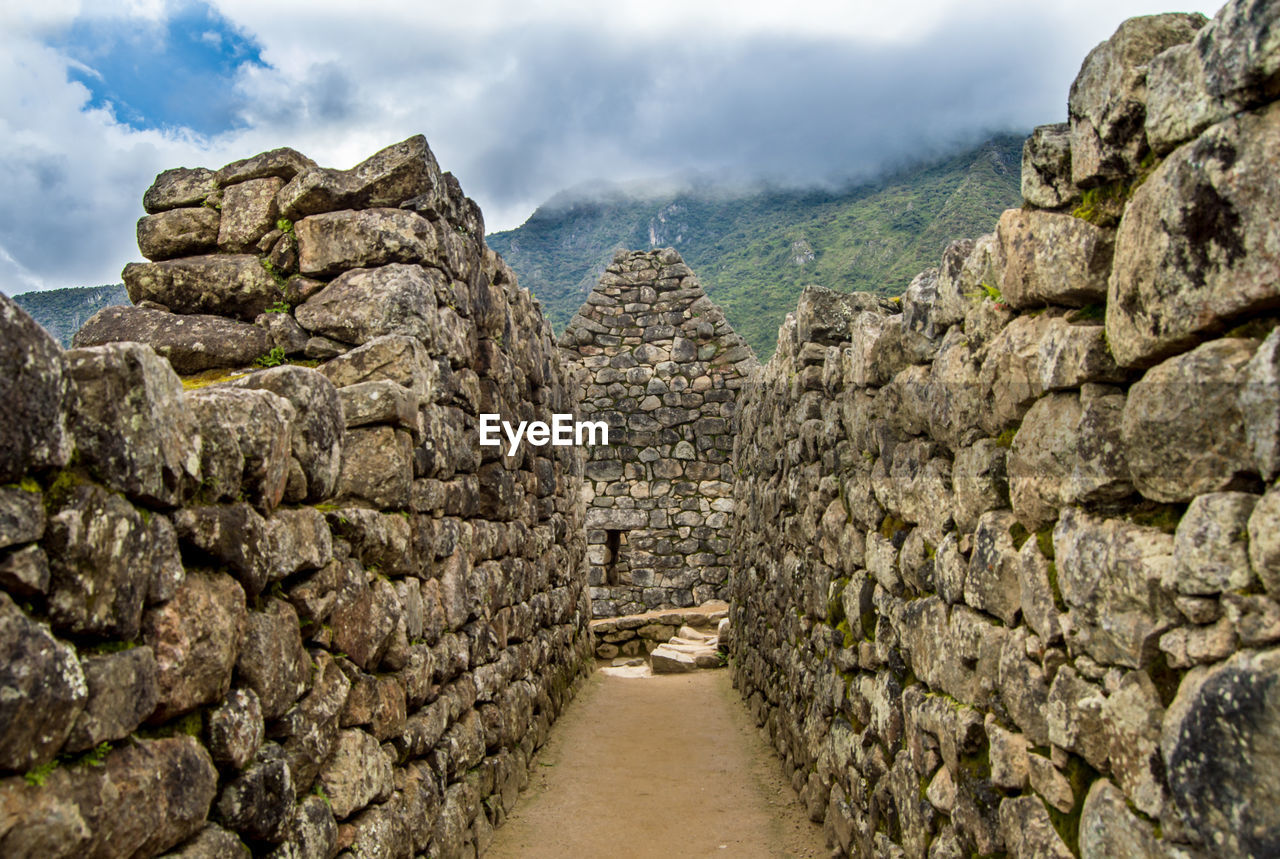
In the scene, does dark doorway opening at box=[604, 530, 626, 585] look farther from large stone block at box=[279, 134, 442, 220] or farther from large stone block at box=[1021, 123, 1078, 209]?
large stone block at box=[1021, 123, 1078, 209]

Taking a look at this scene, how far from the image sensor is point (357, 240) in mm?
5055

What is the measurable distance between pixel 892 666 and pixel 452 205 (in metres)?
3.65

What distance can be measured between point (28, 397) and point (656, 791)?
5947 mm

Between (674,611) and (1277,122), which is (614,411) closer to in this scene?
(674,611)

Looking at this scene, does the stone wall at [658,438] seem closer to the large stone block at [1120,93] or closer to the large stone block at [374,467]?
the large stone block at [374,467]

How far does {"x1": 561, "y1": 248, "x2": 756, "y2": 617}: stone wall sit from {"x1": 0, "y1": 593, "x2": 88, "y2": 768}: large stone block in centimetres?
1332

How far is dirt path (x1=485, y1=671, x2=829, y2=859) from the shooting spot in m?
5.88

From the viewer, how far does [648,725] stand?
9.00m

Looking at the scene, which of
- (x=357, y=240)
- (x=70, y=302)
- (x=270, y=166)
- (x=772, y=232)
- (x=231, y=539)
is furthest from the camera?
(x=772, y=232)

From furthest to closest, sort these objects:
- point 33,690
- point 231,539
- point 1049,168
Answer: point 1049,168, point 231,539, point 33,690

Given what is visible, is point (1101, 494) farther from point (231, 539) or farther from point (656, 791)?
point (656, 791)

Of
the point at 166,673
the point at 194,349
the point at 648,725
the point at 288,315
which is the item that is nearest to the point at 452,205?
the point at 288,315

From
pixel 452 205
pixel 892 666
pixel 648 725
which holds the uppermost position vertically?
pixel 452 205

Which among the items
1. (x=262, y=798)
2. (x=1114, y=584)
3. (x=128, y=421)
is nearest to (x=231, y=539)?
(x=128, y=421)
